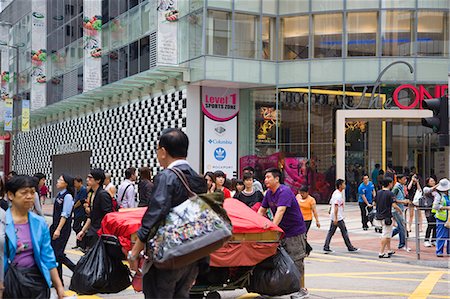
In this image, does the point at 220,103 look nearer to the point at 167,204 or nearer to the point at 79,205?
the point at 79,205

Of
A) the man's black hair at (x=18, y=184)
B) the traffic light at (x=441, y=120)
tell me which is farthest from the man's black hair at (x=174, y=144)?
the traffic light at (x=441, y=120)

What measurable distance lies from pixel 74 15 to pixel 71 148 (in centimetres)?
776

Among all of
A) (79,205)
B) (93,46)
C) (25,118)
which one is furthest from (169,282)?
(25,118)

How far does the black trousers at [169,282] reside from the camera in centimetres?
477

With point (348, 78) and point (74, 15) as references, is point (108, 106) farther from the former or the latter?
point (348, 78)

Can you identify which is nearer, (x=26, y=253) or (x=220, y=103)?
(x=26, y=253)

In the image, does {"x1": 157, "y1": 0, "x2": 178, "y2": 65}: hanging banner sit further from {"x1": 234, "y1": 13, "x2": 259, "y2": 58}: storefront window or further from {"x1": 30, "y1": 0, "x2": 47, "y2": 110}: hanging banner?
{"x1": 30, "y1": 0, "x2": 47, "y2": 110}: hanging banner

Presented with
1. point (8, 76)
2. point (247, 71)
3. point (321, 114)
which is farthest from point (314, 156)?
point (8, 76)

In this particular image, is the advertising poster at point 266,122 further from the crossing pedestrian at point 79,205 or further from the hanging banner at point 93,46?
the crossing pedestrian at point 79,205

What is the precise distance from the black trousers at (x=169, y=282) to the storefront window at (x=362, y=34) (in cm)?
2602

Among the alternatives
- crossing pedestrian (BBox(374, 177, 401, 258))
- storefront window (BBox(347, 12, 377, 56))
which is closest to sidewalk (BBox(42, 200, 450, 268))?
crossing pedestrian (BBox(374, 177, 401, 258))

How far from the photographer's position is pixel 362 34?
29.8m

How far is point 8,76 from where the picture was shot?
52062 millimetres

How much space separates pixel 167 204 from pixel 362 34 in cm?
2645
